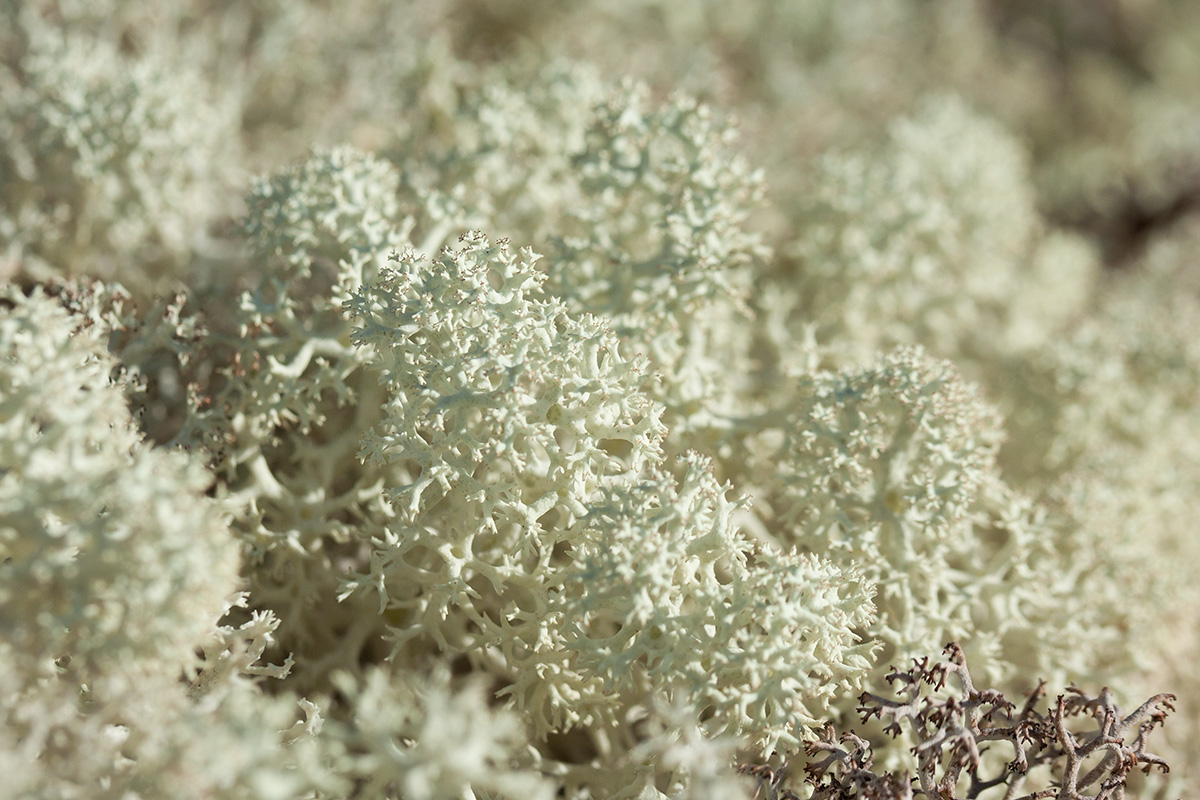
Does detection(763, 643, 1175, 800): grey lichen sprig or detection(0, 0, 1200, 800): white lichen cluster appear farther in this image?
detection(763, 643, 1175, 800): grey lichen sprig

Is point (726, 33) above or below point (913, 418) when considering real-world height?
above

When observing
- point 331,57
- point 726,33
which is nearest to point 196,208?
point 331,57

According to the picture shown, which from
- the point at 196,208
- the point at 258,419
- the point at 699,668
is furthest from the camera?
the point at 196,208

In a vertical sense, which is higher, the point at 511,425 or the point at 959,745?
the point at 511,425

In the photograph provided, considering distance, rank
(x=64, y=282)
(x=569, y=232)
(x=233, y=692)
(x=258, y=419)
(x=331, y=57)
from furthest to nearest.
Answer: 1. (x=331, y=57)
2. (x=569, y=232)
3. (x=64, y=282)
4. (x=258, y=419)
5. (x=233, y=692)

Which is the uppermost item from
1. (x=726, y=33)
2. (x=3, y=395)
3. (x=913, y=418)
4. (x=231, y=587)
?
(x=726, y=33)

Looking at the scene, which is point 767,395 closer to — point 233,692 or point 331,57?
point 233,692

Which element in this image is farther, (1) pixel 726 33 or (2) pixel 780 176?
(1) pixel 726 33

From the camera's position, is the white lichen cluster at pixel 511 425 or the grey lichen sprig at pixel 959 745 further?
the grey lichen sprig at pixel 959 745
